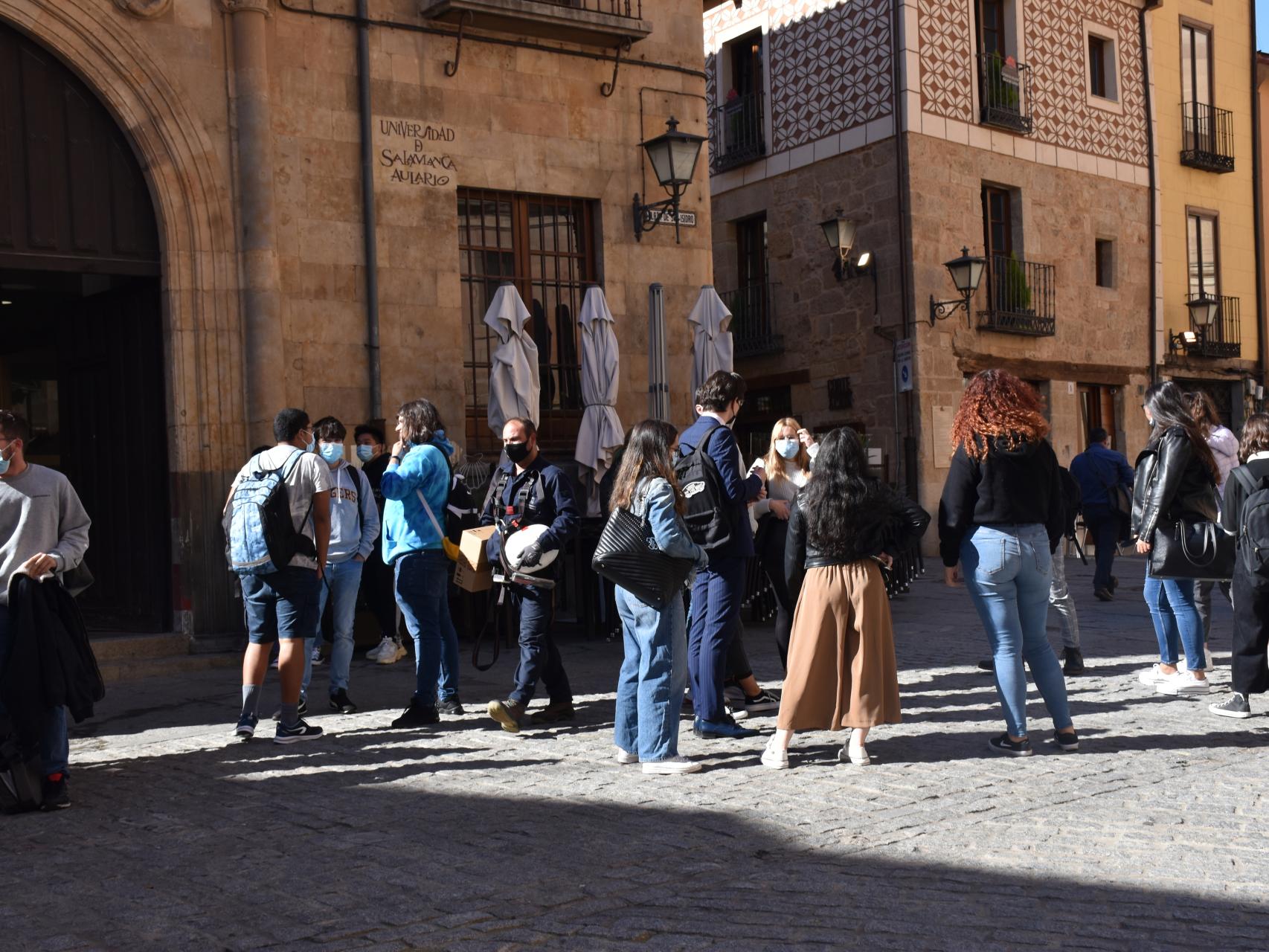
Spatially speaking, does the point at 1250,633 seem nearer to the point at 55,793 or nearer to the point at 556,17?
the point at 55,793

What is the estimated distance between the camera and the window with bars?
13703 mm

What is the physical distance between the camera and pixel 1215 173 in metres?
25.8

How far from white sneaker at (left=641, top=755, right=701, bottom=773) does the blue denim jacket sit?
3.02ft

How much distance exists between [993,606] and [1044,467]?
2.29 feet

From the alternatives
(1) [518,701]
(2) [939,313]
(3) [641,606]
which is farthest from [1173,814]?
(2) [939,313]

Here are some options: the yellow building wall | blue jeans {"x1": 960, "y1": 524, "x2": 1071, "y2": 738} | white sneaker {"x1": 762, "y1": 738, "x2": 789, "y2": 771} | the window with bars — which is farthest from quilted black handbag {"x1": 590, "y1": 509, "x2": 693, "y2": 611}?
the yellow building wall

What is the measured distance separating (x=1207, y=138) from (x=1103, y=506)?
14.0 meters

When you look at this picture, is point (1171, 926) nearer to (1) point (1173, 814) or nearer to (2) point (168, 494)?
(1) point (1173, 814)

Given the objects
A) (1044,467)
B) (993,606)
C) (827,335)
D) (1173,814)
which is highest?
(827,335)

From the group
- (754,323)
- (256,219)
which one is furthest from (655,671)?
(754,323)

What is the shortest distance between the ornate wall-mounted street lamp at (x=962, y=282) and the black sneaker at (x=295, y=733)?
47.3 ft

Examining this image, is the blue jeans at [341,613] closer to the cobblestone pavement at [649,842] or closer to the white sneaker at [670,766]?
the cobblestone pavement at [649,842]

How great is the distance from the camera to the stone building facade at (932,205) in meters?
20.7

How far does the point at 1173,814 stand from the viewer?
5.48m
